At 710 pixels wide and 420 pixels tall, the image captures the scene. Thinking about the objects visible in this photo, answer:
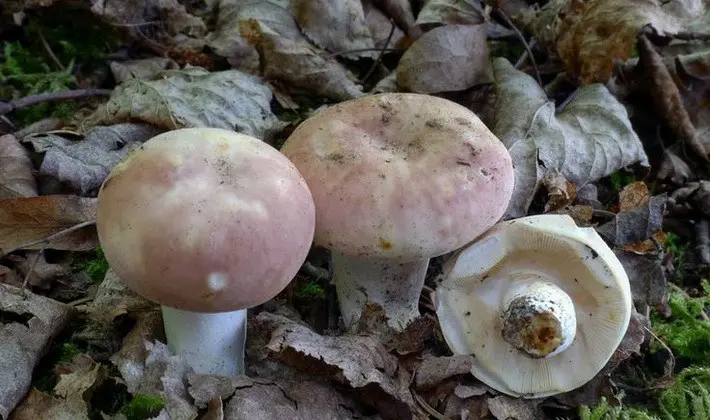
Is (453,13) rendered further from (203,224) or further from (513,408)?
(203,224)

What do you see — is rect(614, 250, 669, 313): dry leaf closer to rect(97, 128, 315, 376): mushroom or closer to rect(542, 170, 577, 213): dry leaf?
rect(542, 170, 577, 213): dry leaf

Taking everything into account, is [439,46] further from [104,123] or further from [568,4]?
[104,123]

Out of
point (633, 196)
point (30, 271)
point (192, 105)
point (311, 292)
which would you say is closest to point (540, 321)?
point (311, 292)

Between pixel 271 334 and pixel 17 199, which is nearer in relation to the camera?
pixel 271 334

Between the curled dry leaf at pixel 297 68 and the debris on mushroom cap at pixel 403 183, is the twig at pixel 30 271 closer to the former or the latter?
the debris on mushroom cap at pixel 403 183

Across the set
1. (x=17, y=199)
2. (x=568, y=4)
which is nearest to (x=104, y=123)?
(x=17, y=199)

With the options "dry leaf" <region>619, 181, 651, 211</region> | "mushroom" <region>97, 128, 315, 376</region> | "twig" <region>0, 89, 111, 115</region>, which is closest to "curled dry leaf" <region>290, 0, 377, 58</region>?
"twig" <region>0, 89, 111, 115</region>
